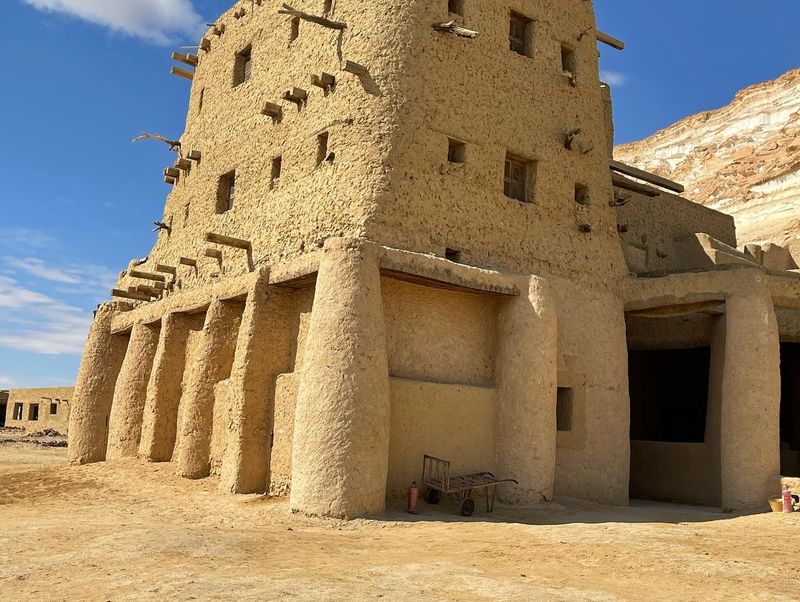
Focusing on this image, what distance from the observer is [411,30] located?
47.8ft

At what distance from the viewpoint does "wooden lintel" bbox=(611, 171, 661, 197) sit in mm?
19312

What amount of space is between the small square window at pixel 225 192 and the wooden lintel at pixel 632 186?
29.9 feet

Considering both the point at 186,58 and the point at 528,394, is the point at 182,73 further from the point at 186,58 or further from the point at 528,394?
the point at 528,394

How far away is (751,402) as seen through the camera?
1430 cm

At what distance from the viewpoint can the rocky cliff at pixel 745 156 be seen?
140 feet

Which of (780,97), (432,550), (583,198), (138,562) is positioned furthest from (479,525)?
(780,97)

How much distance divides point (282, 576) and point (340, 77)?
9.92 m

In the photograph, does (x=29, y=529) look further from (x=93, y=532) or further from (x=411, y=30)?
(x=411, y=30)

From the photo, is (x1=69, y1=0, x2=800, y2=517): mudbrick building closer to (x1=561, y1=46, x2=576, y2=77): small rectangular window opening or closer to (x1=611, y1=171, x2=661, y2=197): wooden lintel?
(x1=561, y1=46, x2=576, y2=77): small rectangular window opening

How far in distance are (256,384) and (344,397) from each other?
2.88m

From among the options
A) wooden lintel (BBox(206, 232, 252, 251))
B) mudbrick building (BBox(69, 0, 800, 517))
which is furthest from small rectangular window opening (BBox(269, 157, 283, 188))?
wooden lintel (BBox(206, 232, 252, 251))

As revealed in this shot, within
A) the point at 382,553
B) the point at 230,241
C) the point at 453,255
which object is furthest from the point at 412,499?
the point at 230,241

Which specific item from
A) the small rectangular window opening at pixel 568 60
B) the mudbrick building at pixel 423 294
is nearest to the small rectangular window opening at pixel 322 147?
the mudbrick building at pixel 423 294

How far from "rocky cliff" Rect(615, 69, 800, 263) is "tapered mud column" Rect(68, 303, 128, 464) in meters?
30.0
